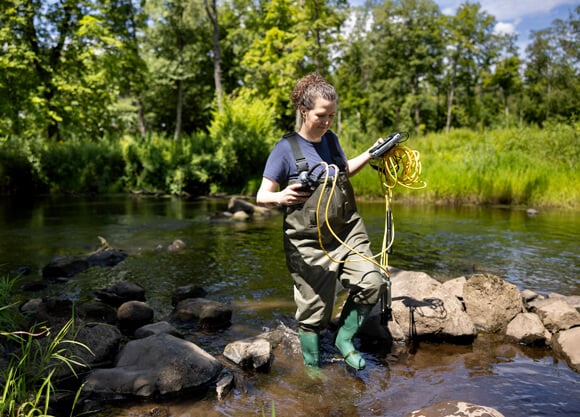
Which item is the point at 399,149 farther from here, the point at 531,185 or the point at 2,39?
the point at 2,39

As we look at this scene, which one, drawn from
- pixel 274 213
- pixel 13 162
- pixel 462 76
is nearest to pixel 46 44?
pixel 13 162

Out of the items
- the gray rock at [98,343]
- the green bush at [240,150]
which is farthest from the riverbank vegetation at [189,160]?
the gray rock at [98,343]

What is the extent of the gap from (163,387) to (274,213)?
40.9 feet

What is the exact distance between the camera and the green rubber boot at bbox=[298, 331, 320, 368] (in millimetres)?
4109

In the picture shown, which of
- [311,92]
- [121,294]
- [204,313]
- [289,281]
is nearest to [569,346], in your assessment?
[311,92]

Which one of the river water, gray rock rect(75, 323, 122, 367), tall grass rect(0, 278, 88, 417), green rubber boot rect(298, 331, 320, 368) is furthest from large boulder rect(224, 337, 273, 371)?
tall grass rect(0, 278, 88, 417)

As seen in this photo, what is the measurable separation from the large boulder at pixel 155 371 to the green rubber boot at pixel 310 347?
755mm

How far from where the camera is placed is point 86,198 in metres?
21.2

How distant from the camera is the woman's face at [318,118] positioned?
3803mm

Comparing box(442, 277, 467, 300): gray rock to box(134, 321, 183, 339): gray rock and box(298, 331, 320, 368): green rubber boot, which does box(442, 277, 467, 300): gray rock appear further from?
box(134, 321, 183, 339): gray rock

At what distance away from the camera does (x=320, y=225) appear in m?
3.85

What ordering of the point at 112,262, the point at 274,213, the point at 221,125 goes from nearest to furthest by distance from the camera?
the point at 112,262, the point at 274,213, the point at 221,125

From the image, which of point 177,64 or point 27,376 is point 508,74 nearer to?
Answer: point 177,64

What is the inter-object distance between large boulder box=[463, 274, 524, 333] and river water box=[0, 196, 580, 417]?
0.23 meters
